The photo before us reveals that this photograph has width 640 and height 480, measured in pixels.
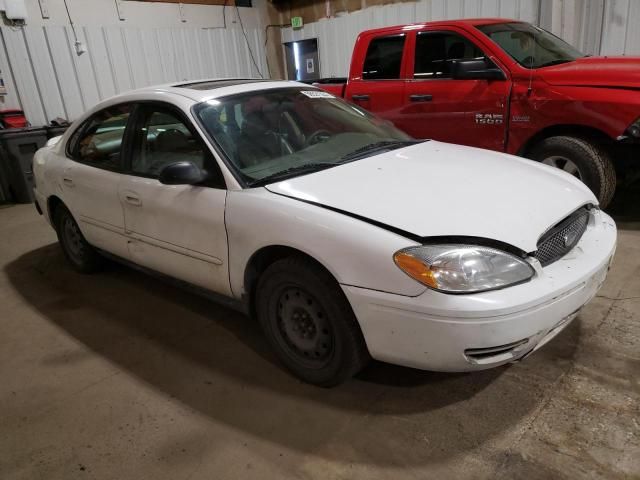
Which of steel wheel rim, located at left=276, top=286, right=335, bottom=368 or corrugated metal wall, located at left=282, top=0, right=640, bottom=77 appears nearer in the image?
steel wheel rim, located at left=276, top=286, right=335, bottom=368

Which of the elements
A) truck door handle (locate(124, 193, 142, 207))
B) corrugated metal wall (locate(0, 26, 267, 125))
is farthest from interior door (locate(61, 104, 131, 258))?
corrugated metal wall (locate(0, 26, 267, 125))

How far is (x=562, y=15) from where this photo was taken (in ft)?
20.8

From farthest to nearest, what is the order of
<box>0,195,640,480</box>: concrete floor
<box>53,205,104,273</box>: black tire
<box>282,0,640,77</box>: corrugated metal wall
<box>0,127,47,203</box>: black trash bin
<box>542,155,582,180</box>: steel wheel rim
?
<box>0,127,47,203</box>: black trash bin < <box>282,0,640,77</box>: corrugated metal wall < <box>542,155,582,180</box>: steel wheel rim < <box>53,205,104,273</box>: black tire < <box>0,195,640,480</box>: concrete floor

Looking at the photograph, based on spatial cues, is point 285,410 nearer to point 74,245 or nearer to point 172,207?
point 172,207

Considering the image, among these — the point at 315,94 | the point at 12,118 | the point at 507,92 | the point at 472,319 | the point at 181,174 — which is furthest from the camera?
the point at 12,118

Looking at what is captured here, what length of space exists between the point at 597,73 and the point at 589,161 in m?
0.72

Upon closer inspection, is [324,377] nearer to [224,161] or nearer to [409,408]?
[409,408]

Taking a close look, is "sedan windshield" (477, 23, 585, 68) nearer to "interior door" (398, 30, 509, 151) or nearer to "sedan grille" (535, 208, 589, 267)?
"interior door" (398, 30, 509, 151)

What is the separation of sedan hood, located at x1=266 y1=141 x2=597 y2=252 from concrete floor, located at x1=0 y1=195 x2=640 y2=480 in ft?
2.55

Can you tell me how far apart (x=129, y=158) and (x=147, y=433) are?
1.74 meters

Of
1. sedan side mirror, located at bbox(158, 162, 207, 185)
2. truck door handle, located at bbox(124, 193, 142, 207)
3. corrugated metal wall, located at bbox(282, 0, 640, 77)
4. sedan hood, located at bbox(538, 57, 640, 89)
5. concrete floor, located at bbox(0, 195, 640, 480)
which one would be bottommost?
concrete floor, located at bbox(0, 195, 640, 480)

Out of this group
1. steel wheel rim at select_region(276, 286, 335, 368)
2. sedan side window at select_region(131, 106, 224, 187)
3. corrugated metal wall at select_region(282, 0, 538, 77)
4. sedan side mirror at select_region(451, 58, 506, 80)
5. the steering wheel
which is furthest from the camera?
corrugated metal wall at select_region(282, 0, 538, 77)

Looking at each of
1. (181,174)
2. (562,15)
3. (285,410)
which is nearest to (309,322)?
(285,410)

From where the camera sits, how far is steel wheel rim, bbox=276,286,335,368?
2.33 metres
